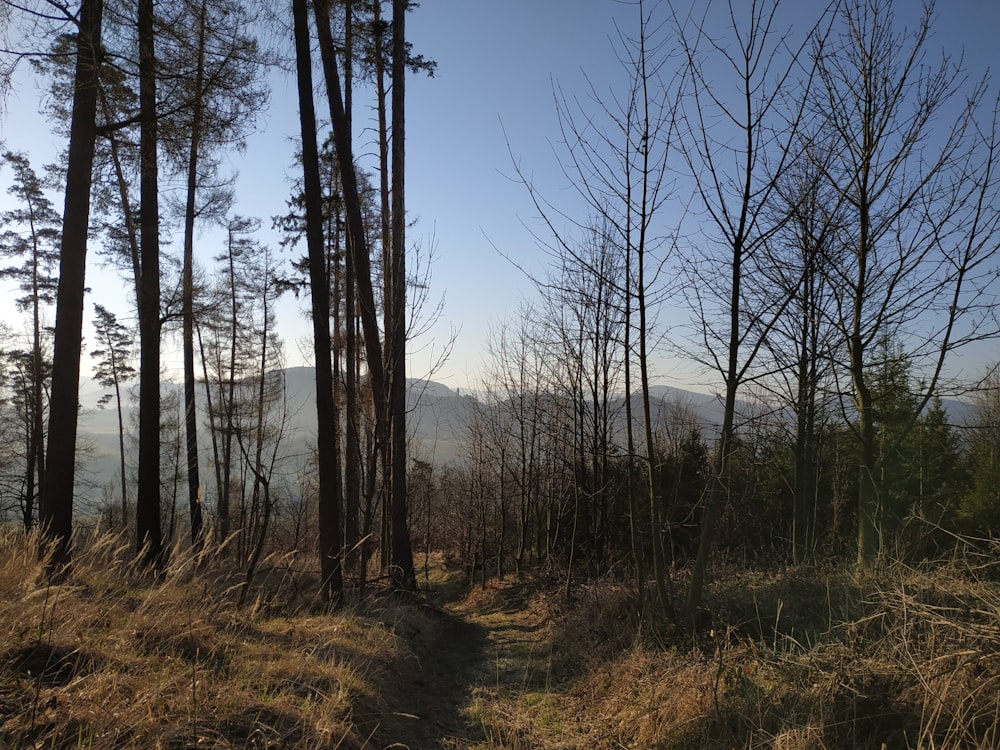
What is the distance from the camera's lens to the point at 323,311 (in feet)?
26.8

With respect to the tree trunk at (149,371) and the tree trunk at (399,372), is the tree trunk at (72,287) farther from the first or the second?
the tree trunk at (399,372)

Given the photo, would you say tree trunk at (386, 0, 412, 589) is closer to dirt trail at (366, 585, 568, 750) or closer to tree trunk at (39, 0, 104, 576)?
dirt trail at (366, 585, 568, 750)

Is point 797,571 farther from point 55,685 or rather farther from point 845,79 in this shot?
point 55,685

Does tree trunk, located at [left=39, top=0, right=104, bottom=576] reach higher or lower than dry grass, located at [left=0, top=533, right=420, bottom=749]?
higher

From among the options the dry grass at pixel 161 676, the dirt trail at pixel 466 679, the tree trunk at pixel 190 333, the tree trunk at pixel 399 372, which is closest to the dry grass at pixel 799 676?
the dirt trail at pixel 466 679

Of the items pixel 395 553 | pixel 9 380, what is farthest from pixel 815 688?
pixel 9 380

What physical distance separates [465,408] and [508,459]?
2.71 m

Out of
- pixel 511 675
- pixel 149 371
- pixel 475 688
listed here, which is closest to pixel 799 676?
pixel 475 688

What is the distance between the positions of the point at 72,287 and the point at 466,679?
6.59m

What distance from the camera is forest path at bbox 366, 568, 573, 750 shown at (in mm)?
4406

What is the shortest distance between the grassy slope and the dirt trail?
38 mm

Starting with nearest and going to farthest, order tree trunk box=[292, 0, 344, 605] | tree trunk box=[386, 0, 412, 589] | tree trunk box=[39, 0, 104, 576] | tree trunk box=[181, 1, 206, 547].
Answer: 1. tree trunk box=[39, 0, 104, 576]
2. tree trunk box=[292, 0, 344, 605]
3. tree trunk box=[386, 0, 412, 589]
4. tree trunk box=[181, 1, 206, 547]

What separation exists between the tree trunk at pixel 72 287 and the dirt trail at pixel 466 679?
4512mm

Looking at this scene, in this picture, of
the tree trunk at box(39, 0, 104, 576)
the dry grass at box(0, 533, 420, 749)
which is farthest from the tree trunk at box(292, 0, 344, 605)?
the dry grass at box(0, 533, 420, 749)
